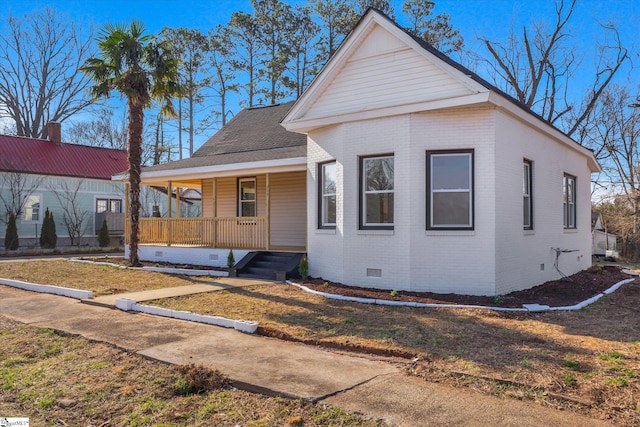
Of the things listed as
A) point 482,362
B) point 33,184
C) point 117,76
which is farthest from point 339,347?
point 33,184

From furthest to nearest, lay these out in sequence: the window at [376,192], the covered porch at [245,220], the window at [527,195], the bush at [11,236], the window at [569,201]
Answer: the bush at [11,236] → the covered porch at [245,220] → the window at [569,201] → the window at [527,195] → the window at [376,192]

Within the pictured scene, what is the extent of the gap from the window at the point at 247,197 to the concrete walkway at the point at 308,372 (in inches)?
345

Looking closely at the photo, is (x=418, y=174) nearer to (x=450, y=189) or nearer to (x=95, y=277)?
(x=450, y=189)

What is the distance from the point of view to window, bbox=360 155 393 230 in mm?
10617

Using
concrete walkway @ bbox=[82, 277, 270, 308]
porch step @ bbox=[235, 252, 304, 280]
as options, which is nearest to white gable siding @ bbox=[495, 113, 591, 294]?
porch step @ bbox=[235, 252, 304, 280]

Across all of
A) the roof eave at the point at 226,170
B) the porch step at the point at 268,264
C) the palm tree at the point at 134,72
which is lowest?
the porch step at the point at 268,264

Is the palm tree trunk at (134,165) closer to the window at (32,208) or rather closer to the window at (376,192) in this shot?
the window at (376,192)

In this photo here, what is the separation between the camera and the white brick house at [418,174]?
9.72 m

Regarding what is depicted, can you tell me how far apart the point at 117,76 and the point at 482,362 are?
43.8ft

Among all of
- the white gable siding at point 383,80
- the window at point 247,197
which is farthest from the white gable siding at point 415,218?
the window at point 247,197

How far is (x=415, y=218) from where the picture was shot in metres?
10.1

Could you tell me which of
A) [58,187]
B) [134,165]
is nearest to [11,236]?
[58,187]

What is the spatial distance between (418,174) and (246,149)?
8.83 metres

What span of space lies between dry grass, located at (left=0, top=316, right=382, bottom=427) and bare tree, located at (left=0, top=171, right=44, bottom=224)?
76.1ft
